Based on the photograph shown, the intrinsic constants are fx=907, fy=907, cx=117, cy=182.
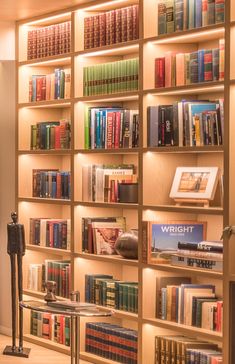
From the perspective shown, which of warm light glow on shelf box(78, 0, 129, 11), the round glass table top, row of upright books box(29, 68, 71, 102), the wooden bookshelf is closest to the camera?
the round glass table top

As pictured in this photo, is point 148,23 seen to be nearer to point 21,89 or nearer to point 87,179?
point 87,179

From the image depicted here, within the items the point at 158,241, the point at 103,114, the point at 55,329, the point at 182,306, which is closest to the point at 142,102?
the point at 103,114

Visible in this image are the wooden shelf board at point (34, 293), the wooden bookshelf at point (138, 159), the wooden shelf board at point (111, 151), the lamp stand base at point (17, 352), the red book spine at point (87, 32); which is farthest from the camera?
the wooden shelf board at point (34, 293)

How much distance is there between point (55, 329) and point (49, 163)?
4.93ft

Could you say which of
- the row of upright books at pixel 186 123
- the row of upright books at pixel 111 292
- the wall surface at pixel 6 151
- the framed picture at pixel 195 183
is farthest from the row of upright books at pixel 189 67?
the wall surface at pixel 6 151

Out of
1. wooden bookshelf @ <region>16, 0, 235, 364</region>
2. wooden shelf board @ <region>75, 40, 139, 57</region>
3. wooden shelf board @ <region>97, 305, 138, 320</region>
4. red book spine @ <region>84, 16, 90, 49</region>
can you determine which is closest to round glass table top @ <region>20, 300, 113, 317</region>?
wooden bookshelf @ <region>16, 0, 235, 364</region>

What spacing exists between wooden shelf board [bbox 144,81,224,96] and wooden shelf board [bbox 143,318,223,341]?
5.46 feet

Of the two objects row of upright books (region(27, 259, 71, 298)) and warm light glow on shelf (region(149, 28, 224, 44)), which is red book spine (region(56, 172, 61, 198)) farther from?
warm light glow on shelf (region(149, 28, 224, 44))

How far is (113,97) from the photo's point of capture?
23.4 feet

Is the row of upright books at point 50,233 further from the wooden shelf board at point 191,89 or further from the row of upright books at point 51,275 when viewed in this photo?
the wooden shelf board at point 191,89

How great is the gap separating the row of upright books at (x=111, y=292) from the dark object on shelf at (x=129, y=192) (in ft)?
2.13

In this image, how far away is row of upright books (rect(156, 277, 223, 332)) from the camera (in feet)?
20.4

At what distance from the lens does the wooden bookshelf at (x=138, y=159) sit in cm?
600

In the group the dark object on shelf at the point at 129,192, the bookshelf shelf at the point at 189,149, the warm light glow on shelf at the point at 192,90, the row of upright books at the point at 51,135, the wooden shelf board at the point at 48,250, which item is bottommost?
the wooden shelf board at the point at 48,250
